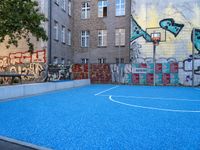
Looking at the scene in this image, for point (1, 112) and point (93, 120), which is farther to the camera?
point (1, 112)

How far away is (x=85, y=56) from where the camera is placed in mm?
33938

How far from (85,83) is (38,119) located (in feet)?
61.2

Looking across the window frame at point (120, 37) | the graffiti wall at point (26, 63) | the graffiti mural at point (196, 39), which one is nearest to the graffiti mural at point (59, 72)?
the graffiti wall at point (26, 63)

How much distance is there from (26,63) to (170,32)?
49.7 feet

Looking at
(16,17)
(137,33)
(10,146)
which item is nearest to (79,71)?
(137,33)

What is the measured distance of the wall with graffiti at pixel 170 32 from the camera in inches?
1084

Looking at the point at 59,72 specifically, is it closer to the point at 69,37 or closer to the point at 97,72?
the point at 97,72

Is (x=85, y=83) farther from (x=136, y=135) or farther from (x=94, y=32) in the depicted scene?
(x=136, y=135)

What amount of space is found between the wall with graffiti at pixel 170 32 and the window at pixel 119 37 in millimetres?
2532

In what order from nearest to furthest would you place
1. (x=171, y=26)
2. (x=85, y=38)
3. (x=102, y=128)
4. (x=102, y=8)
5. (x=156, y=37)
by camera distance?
(x=102, y=128), (x=171, y=26), (x=156, y=37), (x=102, y=8), (x=85, y=38)

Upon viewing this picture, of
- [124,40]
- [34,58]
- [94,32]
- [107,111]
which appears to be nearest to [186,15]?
[124,40]

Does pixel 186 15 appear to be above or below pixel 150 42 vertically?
above

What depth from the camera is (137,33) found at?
97.2 feet

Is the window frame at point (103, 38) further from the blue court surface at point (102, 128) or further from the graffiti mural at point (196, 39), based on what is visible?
the blue court surface at point (102, 128)
